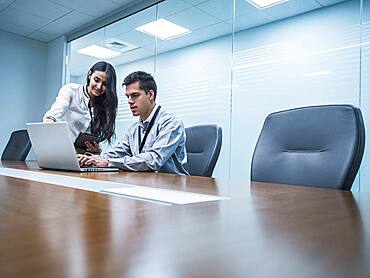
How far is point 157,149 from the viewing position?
5.66ft

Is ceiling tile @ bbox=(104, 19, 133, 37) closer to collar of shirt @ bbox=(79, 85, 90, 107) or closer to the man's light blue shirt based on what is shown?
collar of shirt @ bbox=(79, 85, 90, 107)

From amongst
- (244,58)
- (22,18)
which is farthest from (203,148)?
(22,18)

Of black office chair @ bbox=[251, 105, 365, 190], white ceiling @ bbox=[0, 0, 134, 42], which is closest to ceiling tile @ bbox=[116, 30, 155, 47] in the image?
white ceiling @ bbox=[0, 0, 134, 42]

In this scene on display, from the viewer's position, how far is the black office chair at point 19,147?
293 cm

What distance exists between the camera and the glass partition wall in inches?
123

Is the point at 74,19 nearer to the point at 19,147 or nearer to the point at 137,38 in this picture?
the point at 137,38

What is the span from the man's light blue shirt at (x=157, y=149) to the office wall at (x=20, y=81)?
3611 millimetres

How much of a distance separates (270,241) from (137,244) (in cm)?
14

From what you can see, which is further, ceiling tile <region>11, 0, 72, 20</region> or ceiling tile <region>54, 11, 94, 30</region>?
ceiling tile <region>54, 11, 94, 30</region>

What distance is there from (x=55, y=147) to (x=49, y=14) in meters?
3.57

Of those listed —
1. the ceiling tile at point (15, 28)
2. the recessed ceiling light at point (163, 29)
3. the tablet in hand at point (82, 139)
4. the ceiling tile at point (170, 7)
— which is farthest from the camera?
the ceiling tile at point (15, 28)

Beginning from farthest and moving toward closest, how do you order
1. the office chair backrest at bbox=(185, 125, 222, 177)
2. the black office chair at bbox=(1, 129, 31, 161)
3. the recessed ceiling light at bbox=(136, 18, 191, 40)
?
the recessed ceiling light at bbox=(136, 18, 191, 40), the black office chair at bbox=(1, 129, 31, 161), the office chair backrest at bbox=(185, 125, 222, 177)

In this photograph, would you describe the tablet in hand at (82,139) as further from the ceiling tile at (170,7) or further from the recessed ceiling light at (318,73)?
the ceiling tile at (170,7)

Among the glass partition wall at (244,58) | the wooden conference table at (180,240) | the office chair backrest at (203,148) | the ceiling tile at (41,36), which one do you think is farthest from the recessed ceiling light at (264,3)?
the wooden conference table at (180,240)
